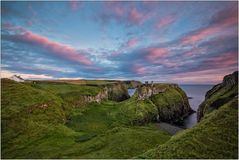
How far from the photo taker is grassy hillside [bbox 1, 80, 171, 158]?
29.3 metres

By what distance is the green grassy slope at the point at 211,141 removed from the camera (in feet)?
44.9

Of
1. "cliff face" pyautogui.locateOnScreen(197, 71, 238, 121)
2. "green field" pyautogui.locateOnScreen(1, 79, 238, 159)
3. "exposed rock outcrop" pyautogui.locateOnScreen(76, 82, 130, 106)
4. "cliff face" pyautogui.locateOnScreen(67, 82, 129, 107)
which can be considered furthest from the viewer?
"exposed rock outcrop" pyautogui.locateOnScreen(76, 82, 130, 106)

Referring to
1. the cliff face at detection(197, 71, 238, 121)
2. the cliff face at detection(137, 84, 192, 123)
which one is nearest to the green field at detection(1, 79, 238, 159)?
the cliff face at detection(197, 71, 238, 121)

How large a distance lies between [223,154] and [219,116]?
169 inches

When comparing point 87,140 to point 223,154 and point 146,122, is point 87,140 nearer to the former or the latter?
point 223,154

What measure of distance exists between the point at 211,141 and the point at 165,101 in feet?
246

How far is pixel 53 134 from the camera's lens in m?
37.1

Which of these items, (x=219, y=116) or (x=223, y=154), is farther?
(x=219, y=116)

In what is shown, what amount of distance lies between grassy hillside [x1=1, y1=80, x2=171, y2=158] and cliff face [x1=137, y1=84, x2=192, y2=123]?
2944cm

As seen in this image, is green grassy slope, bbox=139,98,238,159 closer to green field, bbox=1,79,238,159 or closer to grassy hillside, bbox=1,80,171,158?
green field, bbox=1,79,238,159

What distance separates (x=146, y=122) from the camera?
210 ft

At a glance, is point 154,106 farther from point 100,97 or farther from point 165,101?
point 100,97

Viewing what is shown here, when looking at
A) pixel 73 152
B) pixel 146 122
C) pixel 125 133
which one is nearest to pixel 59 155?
pixel 73 152

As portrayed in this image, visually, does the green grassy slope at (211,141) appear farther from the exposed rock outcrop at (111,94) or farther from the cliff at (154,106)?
the exposed rock outcrop at (111,94)
